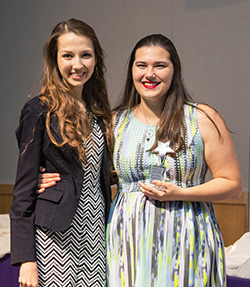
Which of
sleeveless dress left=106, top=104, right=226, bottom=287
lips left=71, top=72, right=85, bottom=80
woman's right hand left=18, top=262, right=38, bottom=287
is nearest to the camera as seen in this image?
woman's right hand left=18, top=262, right=38, bottom=287

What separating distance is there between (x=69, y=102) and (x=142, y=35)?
2.97 m

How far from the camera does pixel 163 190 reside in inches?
72.5

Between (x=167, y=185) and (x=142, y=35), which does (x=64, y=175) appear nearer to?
(x=167, y=185)

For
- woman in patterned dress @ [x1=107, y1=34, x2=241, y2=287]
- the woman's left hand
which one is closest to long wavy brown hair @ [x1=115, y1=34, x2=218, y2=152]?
woman in patterned dress @ [x1=107, y1=34, x2=241, y2=287]

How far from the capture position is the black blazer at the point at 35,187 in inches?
69.9

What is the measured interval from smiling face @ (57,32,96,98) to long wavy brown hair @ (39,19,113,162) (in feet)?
0.08

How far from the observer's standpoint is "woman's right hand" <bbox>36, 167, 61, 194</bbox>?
→ 1.85m

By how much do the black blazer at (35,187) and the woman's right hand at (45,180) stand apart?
0.02 meters

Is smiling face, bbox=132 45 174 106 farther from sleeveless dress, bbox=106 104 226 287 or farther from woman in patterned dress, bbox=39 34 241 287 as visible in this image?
sleeveless dress, bbox=106 104 226 287

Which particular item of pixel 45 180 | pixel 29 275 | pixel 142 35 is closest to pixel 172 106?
pixel 45 180

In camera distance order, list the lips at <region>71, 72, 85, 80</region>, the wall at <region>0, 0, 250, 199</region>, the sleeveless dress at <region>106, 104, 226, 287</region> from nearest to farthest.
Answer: the sleeveless dress at <region>106, 104, 226, 287</region>, the lips at <region>71, 72, 85, 80</region>, the wall at <region>0, 0, 250, 199</region>

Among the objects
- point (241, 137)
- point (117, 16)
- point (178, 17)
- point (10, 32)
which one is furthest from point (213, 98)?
point (10, 32)

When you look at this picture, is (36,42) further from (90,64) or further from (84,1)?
(90,64)

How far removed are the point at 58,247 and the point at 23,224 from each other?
6.4 inches
